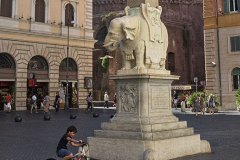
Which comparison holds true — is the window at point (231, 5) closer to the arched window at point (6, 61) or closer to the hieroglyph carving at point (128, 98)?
the arched window at point (6, 61)

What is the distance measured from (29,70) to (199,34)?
35138 mm

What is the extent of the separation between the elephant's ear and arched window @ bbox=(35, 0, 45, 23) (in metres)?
24.9

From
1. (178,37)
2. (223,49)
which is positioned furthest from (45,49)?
(178,37)

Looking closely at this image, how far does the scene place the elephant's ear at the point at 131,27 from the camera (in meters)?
7.43

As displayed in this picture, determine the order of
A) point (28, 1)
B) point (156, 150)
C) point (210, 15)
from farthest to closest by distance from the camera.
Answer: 1. point (210, 15)
2. point (28, 1)
3. point (156, 150)

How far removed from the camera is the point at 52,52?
31625 mm

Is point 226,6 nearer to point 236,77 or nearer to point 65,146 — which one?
point 236,77

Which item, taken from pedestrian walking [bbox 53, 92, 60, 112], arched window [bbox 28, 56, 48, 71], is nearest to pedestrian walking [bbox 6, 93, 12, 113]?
pedestrian walking [bbox 53, 92, 60, 112]

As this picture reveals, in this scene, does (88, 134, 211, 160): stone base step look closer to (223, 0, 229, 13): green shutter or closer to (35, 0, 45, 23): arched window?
(35, 0, 45, 23): arched window

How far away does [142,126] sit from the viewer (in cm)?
710

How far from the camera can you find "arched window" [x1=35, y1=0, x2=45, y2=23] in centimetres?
3127

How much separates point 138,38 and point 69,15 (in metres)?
27.0

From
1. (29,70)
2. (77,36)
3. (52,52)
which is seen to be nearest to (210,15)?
(77,36)

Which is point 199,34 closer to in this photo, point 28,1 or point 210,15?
point 210,15
